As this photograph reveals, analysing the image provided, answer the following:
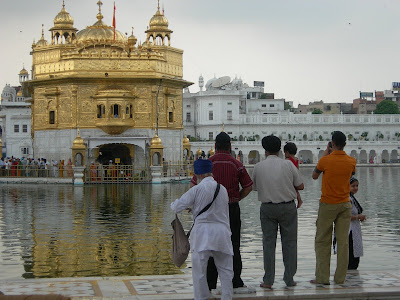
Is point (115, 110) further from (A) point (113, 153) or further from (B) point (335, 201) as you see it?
(B) point (335, 201)

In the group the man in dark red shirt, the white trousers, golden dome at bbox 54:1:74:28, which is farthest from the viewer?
golden dome at bbox 54:1:74:28

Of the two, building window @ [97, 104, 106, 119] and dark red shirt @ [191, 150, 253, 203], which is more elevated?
building window @ [97, 104, 106, 119]

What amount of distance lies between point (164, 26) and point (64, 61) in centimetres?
662

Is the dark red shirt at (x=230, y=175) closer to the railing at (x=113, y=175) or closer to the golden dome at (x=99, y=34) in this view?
the railing at (x=113, y=175)

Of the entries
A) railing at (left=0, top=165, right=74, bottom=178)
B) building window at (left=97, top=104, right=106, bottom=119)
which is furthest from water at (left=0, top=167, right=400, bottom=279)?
building window at (left=97, top=104, right=106, bottom=119)

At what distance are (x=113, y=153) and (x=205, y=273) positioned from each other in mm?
34391

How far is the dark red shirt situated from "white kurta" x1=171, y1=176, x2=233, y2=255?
35.3 inches

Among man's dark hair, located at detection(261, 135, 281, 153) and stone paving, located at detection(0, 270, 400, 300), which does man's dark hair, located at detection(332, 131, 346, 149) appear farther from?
stone paving, located at detection(0, 270, 400, 300)

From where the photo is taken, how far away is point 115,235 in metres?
15.6

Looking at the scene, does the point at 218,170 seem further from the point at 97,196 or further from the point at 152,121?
the point at 152,121

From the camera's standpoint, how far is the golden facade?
131 feet

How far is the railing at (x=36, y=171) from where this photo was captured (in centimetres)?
3838

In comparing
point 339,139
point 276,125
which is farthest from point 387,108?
point 339,139

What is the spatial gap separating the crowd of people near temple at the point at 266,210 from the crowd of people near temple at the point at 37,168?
29082 millimetres
